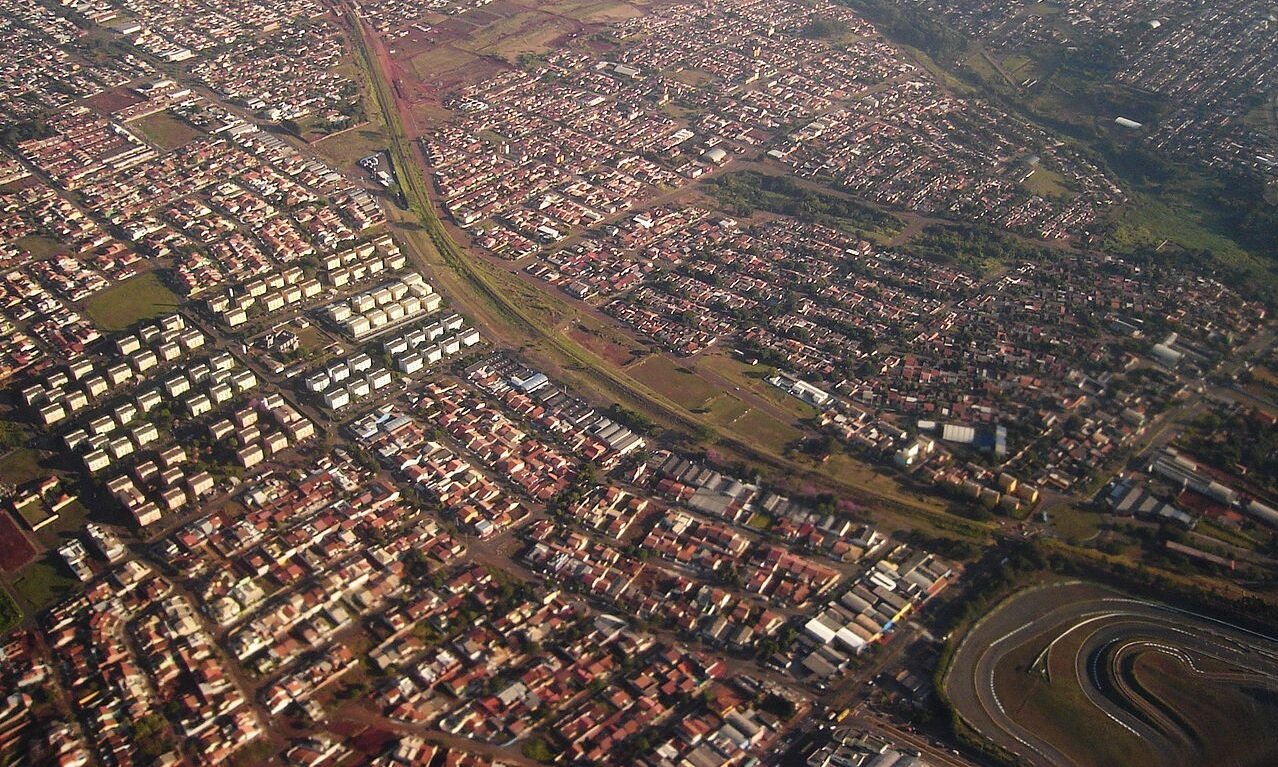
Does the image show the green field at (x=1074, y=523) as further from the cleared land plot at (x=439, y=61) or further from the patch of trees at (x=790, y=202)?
the cleared land plot at (x=439, y=61)

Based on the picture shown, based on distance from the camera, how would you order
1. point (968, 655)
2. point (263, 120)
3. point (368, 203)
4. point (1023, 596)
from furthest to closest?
point (263, 120)
point (368, 203)
point (1023, 596)
point (968, 655)

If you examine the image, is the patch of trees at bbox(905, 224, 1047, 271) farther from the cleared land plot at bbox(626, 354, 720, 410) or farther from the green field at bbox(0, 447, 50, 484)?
the green field at bbox(0, 447, 50, 484)

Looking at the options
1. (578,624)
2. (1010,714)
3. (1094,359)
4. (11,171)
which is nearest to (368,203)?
(11,171)

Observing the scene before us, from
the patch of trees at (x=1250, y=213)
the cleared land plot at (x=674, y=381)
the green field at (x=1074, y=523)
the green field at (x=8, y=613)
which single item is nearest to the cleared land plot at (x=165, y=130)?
the cleared land plot at (x=674, y=381)

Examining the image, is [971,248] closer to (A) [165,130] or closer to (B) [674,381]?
(B) [674,381]

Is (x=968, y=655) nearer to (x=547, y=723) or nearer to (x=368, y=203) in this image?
(x=547, y=723)

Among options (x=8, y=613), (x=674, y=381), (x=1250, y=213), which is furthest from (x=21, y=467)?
(x=1250, y=213)
